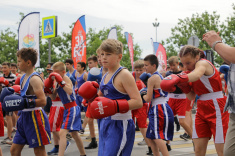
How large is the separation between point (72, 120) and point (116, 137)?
9.98 feet

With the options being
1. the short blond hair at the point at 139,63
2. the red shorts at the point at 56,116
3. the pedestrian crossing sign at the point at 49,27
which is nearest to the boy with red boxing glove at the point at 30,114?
the red shorts at the point at 56,116

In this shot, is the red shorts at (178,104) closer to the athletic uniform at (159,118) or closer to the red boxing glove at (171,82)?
the athletic uniform at (159,118)

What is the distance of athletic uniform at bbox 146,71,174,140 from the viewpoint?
572 cm

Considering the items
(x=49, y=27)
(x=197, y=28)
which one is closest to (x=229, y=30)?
(x=197, y=28)

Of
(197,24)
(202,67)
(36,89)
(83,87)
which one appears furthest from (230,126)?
(197,24)

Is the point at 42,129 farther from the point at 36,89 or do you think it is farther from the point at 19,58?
the point at 19,58

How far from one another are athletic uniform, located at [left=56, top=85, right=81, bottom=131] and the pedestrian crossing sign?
28.3ft

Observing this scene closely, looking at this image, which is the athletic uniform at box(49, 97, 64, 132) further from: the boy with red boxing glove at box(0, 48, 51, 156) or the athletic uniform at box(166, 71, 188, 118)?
the athletic uniform at box(166, 71, 188, 118)

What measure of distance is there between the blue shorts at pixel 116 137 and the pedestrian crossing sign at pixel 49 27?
38.5 ft

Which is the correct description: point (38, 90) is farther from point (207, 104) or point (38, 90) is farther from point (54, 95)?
point (54, 95)

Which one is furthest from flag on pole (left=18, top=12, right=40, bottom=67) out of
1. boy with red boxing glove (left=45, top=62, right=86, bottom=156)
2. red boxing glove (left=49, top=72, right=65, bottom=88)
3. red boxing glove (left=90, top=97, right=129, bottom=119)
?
red boxing glove (left=90, top=97, right=129, bottom=119)

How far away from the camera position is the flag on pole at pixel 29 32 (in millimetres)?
13375

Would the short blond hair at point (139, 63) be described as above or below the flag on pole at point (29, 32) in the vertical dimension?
below

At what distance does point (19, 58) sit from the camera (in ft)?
15.4
